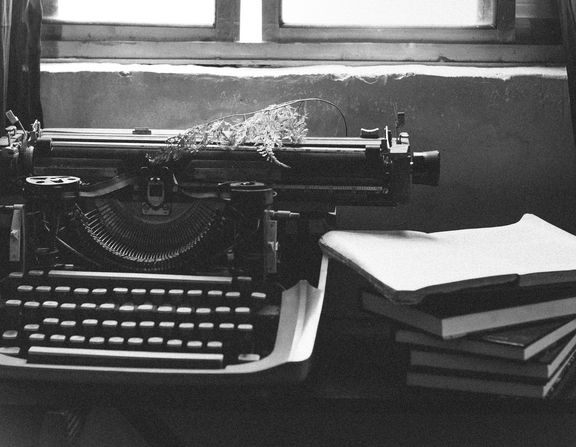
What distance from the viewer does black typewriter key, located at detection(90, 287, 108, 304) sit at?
1346 mm

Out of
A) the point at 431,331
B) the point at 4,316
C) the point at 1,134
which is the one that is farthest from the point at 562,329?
the point at 1,134

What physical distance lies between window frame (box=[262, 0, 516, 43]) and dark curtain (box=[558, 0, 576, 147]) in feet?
0.77

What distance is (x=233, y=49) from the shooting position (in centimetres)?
207

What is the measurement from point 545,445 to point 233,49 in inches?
55.2

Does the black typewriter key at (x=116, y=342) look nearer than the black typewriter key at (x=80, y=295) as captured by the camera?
Yes

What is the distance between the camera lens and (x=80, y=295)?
135 centimetres

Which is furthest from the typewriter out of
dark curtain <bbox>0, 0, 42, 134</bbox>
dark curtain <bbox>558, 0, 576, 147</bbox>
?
dark curtain <bbox>558, 0, 576, 147</bbox>

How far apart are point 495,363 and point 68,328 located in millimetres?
742

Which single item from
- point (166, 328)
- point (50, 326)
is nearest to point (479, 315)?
point (166, 328)

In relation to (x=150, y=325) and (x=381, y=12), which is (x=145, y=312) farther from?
(x=381, y=12)

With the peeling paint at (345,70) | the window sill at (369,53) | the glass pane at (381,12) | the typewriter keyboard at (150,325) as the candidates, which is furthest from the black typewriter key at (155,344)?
the glass pane at (381,12)

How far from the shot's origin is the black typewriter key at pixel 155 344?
4.02ft

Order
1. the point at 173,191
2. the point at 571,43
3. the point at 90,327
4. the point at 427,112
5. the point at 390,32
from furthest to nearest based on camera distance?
the point at 390,32, the point at 427,112, the point at 571,43, the point at 173,191, the point at 90,327

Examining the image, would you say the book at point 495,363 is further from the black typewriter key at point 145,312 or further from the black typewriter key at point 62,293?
the black typewriter key at point 62,293
